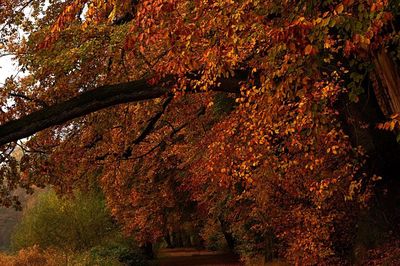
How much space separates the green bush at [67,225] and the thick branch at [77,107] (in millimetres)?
22426

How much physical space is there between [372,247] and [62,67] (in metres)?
8.62

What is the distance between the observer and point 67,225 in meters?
31.7

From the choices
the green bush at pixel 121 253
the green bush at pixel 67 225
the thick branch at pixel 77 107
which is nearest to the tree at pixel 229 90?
the thick branch at pixel 77 107

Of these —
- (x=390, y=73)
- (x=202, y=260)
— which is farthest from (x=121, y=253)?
(x=390, y=73)

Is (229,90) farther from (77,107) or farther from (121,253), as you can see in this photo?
(121,253)

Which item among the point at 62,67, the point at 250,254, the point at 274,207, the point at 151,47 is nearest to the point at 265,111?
the point at 62,67

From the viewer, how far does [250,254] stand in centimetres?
2606

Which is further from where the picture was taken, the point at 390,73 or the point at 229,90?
the point at 229,90

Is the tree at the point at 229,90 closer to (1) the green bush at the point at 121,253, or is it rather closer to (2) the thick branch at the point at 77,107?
(2) the thick branch at the point at 77,107

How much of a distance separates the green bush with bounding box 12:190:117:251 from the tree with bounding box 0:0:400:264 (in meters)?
12.0

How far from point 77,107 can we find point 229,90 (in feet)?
11.9

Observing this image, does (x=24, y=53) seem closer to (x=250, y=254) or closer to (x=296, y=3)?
(x=296, y=3)

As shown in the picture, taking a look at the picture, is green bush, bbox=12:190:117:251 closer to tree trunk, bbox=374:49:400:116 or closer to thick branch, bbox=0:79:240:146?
thick branch, bbox=0:79:240:146

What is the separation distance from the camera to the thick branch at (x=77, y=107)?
863 cm
